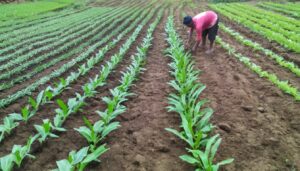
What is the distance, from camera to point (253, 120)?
4273 mm

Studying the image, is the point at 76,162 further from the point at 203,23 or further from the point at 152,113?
the point at 203,23

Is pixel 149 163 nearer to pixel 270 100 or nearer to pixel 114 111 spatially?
pixel 114 111

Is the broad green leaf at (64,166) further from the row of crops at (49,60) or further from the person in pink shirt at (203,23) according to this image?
the person in pink shirt at (203,23)

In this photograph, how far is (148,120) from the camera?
4.42m

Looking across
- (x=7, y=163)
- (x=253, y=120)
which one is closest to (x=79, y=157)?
(x=7, y=163)

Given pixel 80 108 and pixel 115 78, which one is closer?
pixel 80 108

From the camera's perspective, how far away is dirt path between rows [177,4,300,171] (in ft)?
11.1

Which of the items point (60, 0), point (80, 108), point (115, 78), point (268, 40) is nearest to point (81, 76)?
point (115, 78)

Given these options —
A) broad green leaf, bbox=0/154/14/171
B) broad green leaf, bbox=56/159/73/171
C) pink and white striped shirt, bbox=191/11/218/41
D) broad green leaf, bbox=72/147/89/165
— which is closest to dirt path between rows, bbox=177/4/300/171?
pink and white striped shirt, bbox=191/11/218/41

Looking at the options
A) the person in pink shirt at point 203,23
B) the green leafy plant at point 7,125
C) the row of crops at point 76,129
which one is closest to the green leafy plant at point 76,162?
the row of crops at point 76,129

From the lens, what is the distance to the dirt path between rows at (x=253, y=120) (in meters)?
3.37

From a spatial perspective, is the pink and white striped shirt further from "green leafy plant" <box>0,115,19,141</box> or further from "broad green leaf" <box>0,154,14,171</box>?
"broad green leaf" <box>0,154,14,171</box>

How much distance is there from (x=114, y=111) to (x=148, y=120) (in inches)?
21.9

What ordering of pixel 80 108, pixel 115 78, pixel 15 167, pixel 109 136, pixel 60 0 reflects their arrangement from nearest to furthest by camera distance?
pixel 15 167 < pixel 109 136 < pixel 80 108 < pixel 115 78 < pixel 60 0
